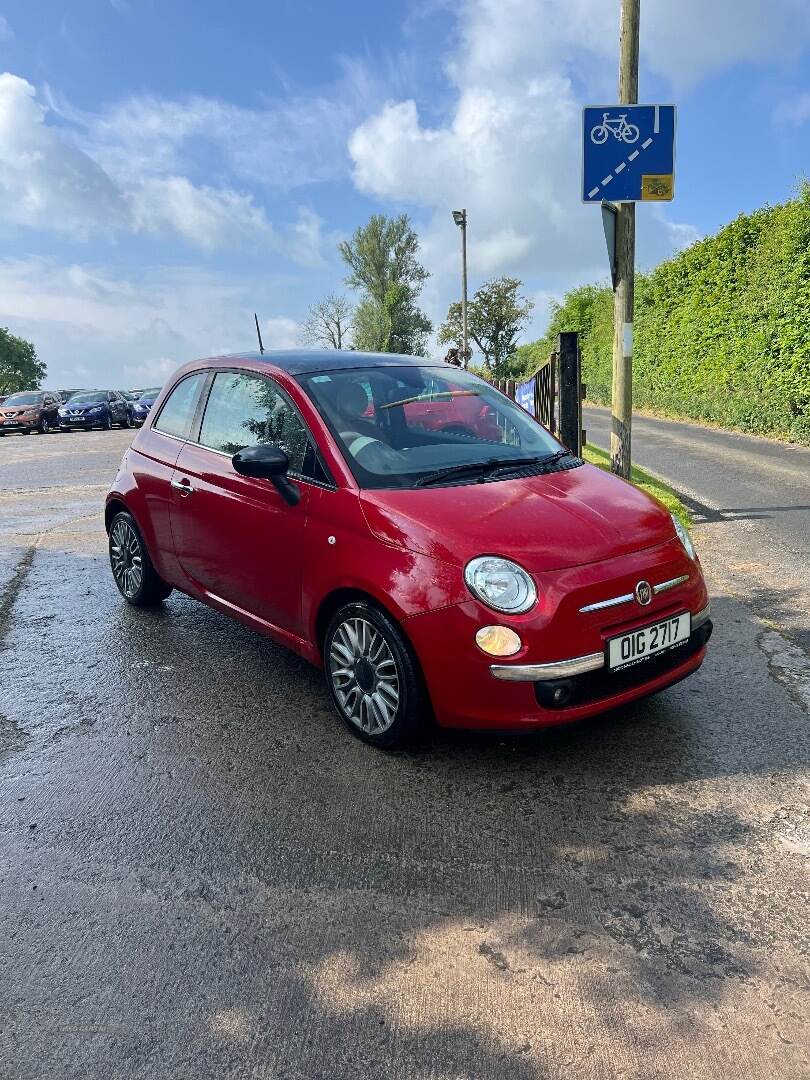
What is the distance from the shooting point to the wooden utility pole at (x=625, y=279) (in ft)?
27.2

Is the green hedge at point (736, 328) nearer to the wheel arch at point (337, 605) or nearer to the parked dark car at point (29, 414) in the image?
the wheel arch at point (337, 605)

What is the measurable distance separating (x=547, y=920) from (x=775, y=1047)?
0.70m

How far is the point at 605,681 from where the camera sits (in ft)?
10.9

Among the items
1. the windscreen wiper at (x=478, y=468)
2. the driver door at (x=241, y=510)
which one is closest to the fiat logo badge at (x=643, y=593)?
the windscreen wiper at (x=478, y=468)

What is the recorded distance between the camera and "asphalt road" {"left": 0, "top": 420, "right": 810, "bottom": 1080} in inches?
83.5

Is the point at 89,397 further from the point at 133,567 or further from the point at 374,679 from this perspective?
the point at 374,679

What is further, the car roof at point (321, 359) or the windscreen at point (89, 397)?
the windscreen at point (89, 397)

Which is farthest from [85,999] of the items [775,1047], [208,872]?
[775,1047]

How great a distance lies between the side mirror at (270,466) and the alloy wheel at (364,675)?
2.36 feet

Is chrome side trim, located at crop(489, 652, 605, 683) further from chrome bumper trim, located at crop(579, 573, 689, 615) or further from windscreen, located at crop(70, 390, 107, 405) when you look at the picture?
windscreen, located at crop(70, 390, 107, 405)

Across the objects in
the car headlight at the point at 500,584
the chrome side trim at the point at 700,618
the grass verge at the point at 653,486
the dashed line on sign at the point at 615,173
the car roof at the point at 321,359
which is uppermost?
the dashed line on sign at the point at 615,173

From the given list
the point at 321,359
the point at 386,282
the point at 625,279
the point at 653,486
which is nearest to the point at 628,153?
the point at 625,279

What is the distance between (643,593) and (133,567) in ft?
12.6

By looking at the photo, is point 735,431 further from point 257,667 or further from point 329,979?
point 329,979
